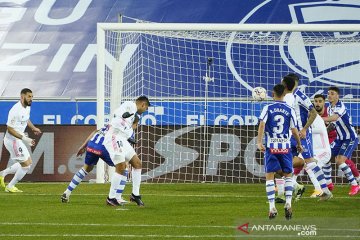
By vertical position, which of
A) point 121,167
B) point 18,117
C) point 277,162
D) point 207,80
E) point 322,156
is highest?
point 207,80

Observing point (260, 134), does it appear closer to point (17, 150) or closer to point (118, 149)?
point (118, 149)

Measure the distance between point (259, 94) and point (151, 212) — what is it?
9613mm

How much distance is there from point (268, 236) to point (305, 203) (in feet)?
17.7

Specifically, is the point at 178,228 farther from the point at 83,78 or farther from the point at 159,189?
the point at 83,78

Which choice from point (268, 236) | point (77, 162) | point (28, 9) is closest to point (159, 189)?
point (77, 162)

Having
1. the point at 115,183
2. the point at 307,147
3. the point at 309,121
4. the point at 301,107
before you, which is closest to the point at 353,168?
the point at 307,147

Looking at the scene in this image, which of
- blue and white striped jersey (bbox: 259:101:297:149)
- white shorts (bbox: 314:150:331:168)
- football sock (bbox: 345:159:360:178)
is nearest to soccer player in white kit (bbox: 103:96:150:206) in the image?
blue and white striped jersey (bbox: 259:101:297:149)

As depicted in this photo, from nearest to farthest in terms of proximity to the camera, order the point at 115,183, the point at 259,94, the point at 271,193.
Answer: the point at 271,193, the point at 115,183, the point at 259,94

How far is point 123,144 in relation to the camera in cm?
1623

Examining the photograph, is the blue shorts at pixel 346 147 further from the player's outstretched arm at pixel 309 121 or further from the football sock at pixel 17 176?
the football sock at pixel 17 176

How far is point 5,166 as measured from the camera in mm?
23250

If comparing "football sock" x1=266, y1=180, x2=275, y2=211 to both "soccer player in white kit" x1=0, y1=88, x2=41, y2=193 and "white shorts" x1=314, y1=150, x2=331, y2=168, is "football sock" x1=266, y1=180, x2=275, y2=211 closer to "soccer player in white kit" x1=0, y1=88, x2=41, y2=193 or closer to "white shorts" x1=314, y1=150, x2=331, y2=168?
"white shorts" x1=314, y1=150, x2=331, y2=168

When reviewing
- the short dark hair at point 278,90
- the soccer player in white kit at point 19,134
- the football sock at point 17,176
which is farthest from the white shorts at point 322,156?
the football sock at point 17,176

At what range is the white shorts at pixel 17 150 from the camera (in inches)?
792
